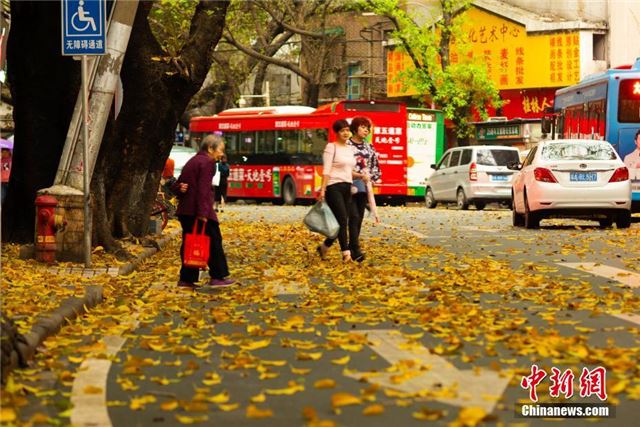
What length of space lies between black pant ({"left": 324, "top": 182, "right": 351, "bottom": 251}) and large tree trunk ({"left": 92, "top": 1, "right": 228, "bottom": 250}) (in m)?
3.82

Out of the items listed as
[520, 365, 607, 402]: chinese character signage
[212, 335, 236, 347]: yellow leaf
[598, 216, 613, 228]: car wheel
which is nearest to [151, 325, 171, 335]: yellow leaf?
[212, 335, 236, 347]: yellow leaf

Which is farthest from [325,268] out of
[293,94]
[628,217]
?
[293,94]

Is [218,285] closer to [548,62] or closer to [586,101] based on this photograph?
[586,101]

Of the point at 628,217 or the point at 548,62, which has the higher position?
the point at 548,62

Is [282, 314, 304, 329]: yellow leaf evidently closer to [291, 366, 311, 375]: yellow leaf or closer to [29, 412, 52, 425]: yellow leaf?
[291, 366, 311, 375]: yellow leaf

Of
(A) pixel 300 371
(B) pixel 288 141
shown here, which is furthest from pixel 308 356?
(B) pixel 288 141

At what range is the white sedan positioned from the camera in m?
25.1

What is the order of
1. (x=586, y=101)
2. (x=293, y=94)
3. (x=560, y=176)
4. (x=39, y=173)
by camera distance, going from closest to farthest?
(x=39, y=173)
(x=560, y=176)
(x=586, y=101)
(x=293, y=94)

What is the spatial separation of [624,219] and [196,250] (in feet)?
43.2

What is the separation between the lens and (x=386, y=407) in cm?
712

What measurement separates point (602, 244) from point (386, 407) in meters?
13.7

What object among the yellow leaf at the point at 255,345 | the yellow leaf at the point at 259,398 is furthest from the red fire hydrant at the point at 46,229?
the yellow leaf at the point at 259,398

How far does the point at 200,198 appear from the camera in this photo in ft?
46.5

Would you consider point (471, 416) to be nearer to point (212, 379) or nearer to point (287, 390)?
point (287, 390)
